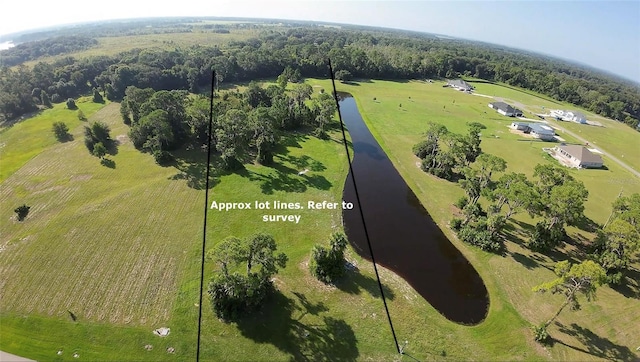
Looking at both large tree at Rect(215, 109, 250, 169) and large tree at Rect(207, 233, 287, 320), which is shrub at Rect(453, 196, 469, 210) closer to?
large tree at Rect(207, 233, 287, 320)

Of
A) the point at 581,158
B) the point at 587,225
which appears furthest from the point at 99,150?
the point at 581,158

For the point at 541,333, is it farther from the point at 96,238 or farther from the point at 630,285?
the point at 96,238

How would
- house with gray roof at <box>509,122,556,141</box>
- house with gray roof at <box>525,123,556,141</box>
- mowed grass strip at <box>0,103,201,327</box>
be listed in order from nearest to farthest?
mowed grass strip at <box>0,103,201,327</box> → house with gray roof at <box>525,123,556,141</box> → house with gray roof at <box>509,122,556,141</box>

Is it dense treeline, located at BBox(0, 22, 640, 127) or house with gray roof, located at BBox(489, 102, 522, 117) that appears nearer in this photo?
dense treeline, located at BBox(0, 22, 640, 127)

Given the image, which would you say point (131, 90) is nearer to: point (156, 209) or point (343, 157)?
point (156, 209)

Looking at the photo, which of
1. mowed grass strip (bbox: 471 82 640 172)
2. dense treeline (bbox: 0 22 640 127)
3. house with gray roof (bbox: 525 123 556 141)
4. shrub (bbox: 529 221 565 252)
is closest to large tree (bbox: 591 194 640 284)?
shrub (bbox: 529 221 565 252)

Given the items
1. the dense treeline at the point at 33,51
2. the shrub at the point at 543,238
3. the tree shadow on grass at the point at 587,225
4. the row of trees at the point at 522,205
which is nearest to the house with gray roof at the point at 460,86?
the tree shadow on grass at the point at 587,225

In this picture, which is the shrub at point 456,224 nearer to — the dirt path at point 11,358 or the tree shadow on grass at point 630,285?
the tree shadow on grass at point 630,285
